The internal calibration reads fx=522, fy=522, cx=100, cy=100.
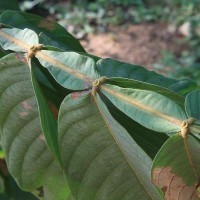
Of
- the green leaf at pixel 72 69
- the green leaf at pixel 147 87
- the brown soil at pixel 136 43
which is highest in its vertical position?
the brown soil at pixel 136 43

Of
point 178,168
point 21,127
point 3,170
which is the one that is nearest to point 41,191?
point 21,127

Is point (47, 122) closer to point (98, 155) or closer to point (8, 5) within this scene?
point (98, 155)

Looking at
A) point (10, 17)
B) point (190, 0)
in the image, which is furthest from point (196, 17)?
point (10, 17)

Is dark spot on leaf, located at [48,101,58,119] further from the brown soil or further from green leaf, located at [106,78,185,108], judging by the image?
the brown soil

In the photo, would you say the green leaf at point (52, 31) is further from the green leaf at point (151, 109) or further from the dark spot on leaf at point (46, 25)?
the green leaf at point (151, 109)

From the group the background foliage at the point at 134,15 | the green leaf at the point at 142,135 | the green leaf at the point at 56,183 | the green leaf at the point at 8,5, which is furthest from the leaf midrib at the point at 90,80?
the background foliage at the point at 134,15

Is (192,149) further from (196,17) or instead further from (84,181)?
(196,17)

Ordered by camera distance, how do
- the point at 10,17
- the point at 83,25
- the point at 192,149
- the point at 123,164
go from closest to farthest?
1. the point at 192,149
2. the point at 123,164
3. the point at 10,17
4. the point at 83,25
